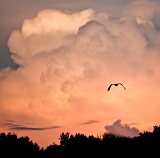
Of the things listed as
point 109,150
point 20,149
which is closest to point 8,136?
point 20,149

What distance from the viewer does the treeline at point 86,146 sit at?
352 ft

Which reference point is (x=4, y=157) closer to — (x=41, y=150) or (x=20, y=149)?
(x=20, y=149)

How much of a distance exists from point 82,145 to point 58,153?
1054 cm

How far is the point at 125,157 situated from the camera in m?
107

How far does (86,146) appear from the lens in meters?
122

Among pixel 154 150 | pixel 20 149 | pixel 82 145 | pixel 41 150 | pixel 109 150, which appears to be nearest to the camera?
pixel 154 150

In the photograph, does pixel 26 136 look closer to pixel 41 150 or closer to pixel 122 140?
pixel 41 150

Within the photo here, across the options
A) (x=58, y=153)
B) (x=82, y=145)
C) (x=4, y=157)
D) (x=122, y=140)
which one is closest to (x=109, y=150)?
(x=122, y=140)

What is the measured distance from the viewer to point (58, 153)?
131500mm

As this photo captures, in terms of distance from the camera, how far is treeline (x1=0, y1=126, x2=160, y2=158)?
107206 millimetres

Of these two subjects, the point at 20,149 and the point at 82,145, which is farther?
the point at 20,149

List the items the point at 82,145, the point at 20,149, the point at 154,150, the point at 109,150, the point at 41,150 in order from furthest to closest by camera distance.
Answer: the point at 41,150
the point at 20,149
the point at 82,145
the point at 109,150
the point at 154,150

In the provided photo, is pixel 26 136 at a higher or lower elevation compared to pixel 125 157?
higher

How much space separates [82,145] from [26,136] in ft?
78.6
